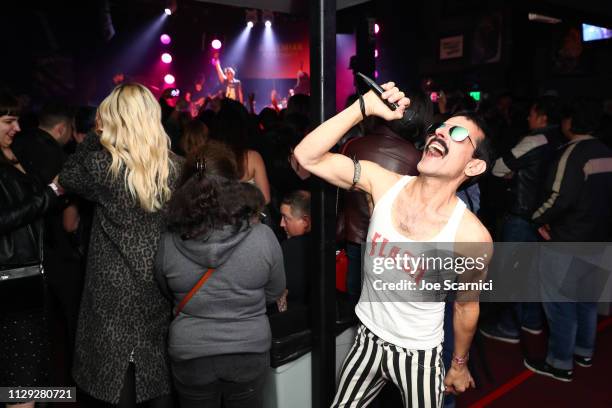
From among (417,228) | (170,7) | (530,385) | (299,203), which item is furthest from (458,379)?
(170,7)

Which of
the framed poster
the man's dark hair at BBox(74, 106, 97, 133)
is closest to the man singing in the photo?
the man's dark hair at BBox(74, 106, 97, 133)

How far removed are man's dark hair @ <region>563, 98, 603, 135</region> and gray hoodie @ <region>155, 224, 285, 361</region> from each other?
2.46m

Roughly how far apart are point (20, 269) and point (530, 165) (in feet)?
11.0

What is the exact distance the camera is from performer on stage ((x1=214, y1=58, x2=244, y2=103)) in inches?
544

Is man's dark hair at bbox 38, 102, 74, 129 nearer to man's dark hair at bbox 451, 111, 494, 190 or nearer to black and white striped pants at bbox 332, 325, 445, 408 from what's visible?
black and white striped pants at bbox 332, 325, 445, 408

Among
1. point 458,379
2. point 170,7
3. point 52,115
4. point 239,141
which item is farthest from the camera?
point 170,7

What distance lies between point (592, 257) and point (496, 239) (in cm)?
98

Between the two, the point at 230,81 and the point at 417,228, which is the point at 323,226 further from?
the point at 230,81

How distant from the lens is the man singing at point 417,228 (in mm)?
1656

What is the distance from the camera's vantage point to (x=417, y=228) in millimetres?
1683

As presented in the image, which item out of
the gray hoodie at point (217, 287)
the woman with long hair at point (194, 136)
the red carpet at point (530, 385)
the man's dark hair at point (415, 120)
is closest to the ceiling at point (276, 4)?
the woman with long hair at point (194, 136)

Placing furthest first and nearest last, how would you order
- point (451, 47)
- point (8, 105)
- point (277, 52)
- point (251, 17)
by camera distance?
1. point (277, 52)
2. point (251, 17)
3. point (451, 47)
4. point (8, 105)

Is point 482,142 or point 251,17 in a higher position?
point 251,17

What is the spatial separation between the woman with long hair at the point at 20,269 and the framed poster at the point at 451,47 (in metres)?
10.6
